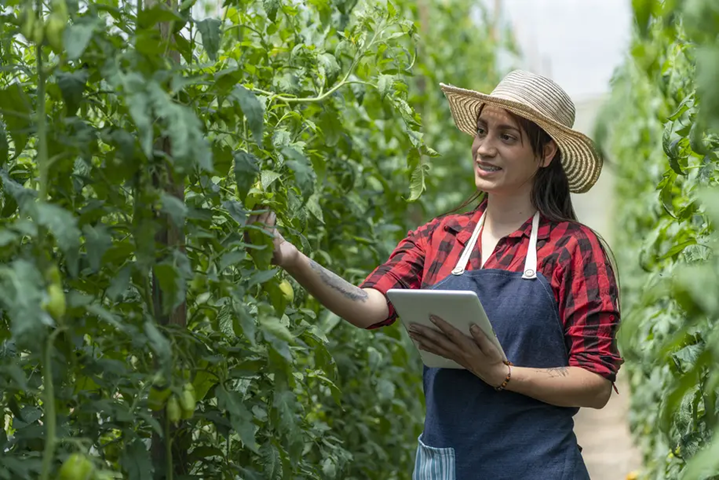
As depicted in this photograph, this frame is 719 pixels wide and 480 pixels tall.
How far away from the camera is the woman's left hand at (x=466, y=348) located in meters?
2.02

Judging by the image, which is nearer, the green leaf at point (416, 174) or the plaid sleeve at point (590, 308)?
the plaid sleeve at point (590, 308)

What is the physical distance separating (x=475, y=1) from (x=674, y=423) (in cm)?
692

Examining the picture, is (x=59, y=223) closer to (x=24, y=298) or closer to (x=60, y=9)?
(x=24, y=298)

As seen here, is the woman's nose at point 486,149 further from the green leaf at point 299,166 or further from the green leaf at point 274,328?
the green leaf at point 274,328

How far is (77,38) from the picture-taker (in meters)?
1.28

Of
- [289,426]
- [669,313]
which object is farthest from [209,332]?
[669,313]

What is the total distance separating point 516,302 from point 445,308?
0.25 metres

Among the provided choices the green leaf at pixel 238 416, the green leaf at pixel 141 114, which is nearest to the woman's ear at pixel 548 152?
the green leaf at pixel 238 416

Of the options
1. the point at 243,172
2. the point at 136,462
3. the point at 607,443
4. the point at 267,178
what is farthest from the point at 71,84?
the point at 607,443

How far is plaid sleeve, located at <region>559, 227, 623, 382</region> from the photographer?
211cm

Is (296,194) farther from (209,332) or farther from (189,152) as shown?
(189,152)

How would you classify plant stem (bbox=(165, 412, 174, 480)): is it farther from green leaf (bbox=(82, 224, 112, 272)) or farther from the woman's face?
the woman's face

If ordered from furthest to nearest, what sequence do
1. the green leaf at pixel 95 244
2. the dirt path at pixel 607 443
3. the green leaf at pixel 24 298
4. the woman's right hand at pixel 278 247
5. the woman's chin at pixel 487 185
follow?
the dirt path at pixel 607 443
the woman's chin at pixel 487 185
the woman's right hand at pixel 278 247
the green leaf at pixel 95 244
the green leaf at pixel 24 298

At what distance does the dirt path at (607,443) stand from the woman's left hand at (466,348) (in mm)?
3452
